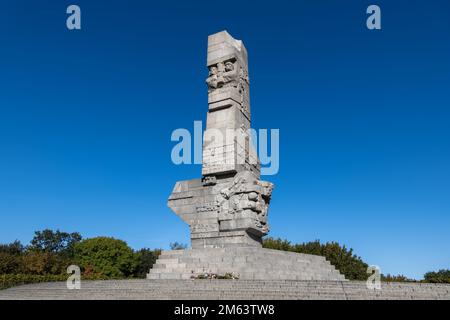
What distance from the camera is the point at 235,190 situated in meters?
17.8

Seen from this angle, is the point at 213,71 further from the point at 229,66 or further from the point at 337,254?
the point at 337,254

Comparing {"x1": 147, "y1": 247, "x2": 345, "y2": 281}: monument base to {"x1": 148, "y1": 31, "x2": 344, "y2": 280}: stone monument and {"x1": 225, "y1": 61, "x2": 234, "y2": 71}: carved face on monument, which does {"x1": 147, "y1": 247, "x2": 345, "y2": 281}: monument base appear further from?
{"x1": 225, "y1": 61, "x2": 234, "y2": 71}: carved face on monument

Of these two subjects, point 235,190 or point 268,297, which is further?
point 235,190

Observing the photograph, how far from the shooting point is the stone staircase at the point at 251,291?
376 inches

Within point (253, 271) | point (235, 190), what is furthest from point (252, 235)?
point (253, 271)

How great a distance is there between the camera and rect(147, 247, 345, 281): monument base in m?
14.3

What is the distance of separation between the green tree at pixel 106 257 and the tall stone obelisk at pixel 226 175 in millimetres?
21222

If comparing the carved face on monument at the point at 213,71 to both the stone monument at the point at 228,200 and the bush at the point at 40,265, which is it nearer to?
the stone monument at the point at 228,200

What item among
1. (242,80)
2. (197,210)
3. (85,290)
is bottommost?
(85,290)

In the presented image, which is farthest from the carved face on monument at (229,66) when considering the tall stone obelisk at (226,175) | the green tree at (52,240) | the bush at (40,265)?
the green tree at (52,240)
